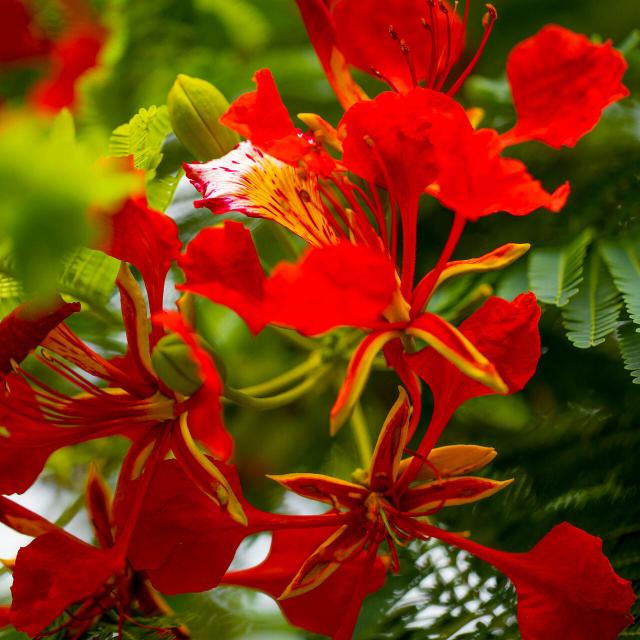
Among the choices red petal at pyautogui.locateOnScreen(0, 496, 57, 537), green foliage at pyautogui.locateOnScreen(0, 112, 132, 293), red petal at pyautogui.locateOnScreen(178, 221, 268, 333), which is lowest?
red petal at pyautogui.locateOnScreen(0, 496, 57, 537)

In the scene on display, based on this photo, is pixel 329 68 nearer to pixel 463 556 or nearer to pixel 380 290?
pixel 380 290

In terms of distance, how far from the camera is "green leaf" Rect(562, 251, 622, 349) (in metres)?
0.74

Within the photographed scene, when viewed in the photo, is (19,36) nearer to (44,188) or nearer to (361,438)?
(361,438)

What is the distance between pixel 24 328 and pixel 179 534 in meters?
0.19

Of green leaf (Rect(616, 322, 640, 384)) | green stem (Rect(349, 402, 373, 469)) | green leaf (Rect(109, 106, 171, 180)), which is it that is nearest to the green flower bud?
green leaf (Rect(109, 106, 171, 180))

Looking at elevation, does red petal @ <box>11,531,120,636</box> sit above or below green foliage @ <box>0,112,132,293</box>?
below

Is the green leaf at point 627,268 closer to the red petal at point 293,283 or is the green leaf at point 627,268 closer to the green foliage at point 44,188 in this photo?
the red petal at point 293,283

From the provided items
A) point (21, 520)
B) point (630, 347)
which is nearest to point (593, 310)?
point (630, 347)

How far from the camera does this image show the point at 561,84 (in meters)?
0.76

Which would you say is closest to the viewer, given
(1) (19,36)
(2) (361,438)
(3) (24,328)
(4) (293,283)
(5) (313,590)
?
(4) (293,283)

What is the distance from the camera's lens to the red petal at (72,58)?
1.10 metres

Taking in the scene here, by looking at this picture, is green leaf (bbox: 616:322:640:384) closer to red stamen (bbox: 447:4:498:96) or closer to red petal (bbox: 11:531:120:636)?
red stamen (bbox: 447:4:498:96)

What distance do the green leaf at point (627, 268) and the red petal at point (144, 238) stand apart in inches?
13.9

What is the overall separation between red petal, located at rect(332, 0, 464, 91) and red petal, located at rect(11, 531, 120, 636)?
Result: 469 millimetres
